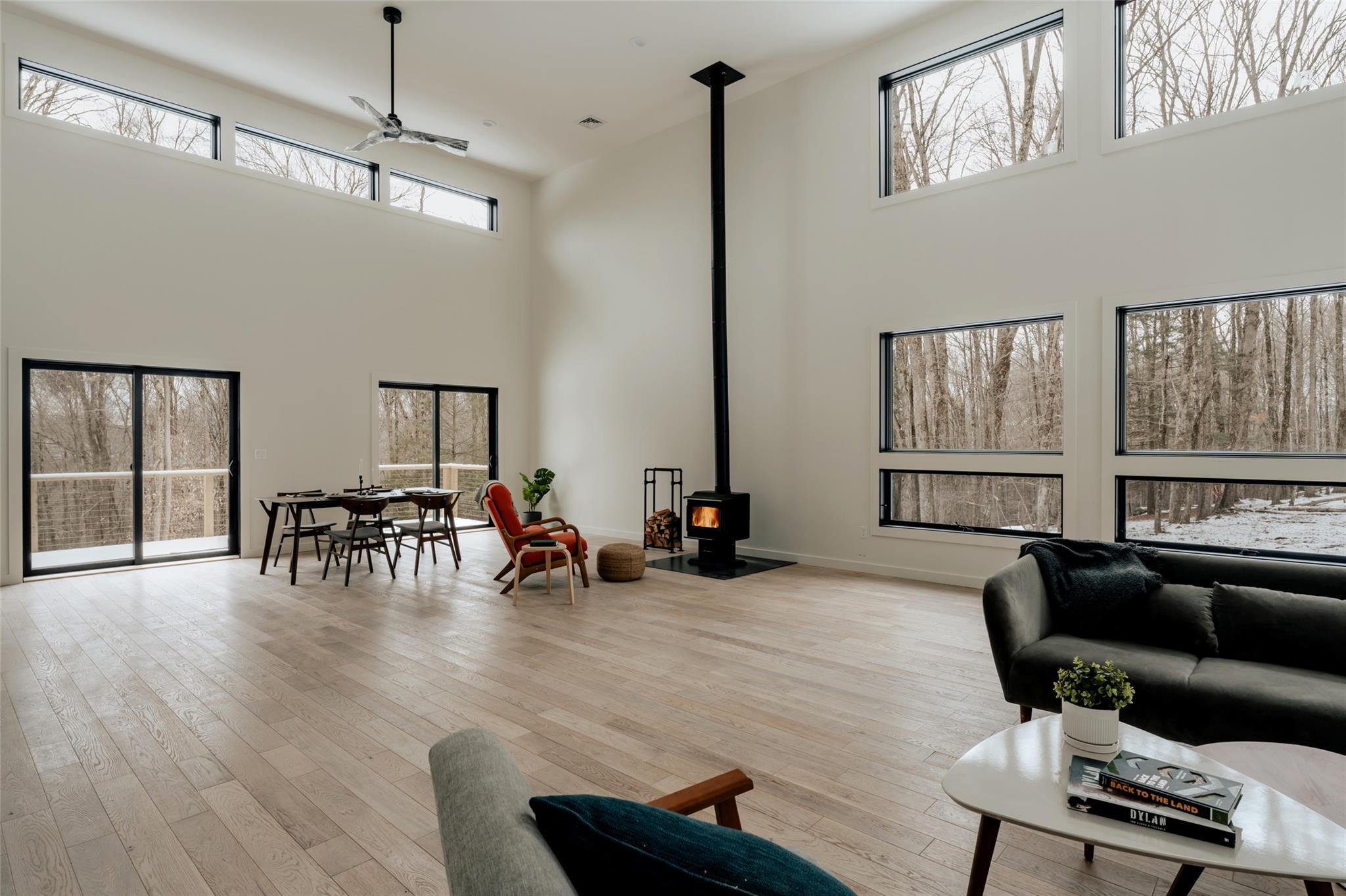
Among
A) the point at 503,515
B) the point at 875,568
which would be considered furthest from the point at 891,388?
the point at 503,515

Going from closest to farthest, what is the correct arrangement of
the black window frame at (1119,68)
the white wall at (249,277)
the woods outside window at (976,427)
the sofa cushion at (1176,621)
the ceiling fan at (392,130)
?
the sofa cushion at (1176,621) < the black window frame at (1119,68) < the woods outside window at (976,427) < the ceiling fan at (392,130) < the white wall at (249,277)

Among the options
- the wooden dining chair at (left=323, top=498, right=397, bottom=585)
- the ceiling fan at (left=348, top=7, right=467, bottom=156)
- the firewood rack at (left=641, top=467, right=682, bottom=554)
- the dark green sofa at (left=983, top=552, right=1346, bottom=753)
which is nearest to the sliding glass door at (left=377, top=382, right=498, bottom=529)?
the wooden dining chair at (left=323, top=498, right=397, bottom=585)

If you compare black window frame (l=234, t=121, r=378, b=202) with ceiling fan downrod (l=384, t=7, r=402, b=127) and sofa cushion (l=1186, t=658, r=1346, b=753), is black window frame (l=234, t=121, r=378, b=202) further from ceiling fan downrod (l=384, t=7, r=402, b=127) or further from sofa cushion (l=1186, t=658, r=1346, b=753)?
sofa cushion (l=1186, t=658, r=1346, b=753)

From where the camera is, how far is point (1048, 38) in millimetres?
5883

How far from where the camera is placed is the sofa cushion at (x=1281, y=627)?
8.95ft

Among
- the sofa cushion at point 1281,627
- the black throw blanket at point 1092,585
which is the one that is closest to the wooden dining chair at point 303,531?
the black throw blanket at point 1092,585

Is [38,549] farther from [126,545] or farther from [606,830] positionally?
[606,830]

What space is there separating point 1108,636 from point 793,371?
15.1 ft

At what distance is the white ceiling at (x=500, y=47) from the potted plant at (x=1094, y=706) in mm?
6189

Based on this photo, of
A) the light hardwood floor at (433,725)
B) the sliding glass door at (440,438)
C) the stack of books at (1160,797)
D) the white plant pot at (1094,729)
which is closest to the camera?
the stack of books at (1160,797)

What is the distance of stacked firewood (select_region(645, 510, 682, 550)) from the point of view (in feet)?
26.7

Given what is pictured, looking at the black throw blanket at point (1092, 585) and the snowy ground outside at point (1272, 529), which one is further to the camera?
the snowy ground outside at point (1272, 529)

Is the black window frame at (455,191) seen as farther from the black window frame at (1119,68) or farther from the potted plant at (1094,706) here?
the potted plant at (1094,706)

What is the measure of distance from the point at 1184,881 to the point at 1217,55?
5931mm
